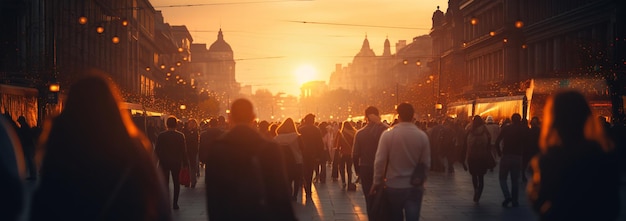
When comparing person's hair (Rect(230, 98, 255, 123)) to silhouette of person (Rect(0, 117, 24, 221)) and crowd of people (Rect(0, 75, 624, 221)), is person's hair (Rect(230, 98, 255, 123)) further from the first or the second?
silhouette of person (Rect(0, 117, 24, 221))

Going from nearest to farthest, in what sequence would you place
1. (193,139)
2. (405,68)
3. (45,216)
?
Answer: 1. (45,216)
2. (193,139)
3. (405,68)

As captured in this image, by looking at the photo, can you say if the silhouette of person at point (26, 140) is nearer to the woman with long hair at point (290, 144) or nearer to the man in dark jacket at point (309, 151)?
the man in dark jacket at point (309, 151)

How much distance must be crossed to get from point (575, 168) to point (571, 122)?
300 millimetres

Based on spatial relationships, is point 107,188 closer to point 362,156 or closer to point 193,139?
point 362,156

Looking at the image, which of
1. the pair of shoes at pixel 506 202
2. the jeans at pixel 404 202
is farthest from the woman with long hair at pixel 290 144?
the jeans at pixel 404 202

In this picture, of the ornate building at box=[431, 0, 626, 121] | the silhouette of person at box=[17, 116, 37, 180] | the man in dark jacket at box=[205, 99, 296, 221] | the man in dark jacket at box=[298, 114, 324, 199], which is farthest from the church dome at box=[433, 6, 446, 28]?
the man in dark jacket at box=[205, 99, 296, 221]

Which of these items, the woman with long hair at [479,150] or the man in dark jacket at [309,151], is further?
the man in dark jacket at [309,151]

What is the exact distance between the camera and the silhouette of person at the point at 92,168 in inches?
175

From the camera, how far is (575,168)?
5266 millimetres

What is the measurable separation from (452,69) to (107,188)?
3176 inches

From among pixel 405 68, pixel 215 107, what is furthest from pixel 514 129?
pixel 405 68

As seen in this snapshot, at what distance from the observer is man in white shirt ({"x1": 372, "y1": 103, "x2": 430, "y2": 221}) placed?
8.63 metres

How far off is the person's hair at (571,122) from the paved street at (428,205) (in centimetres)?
802

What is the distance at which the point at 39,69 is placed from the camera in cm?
3416
